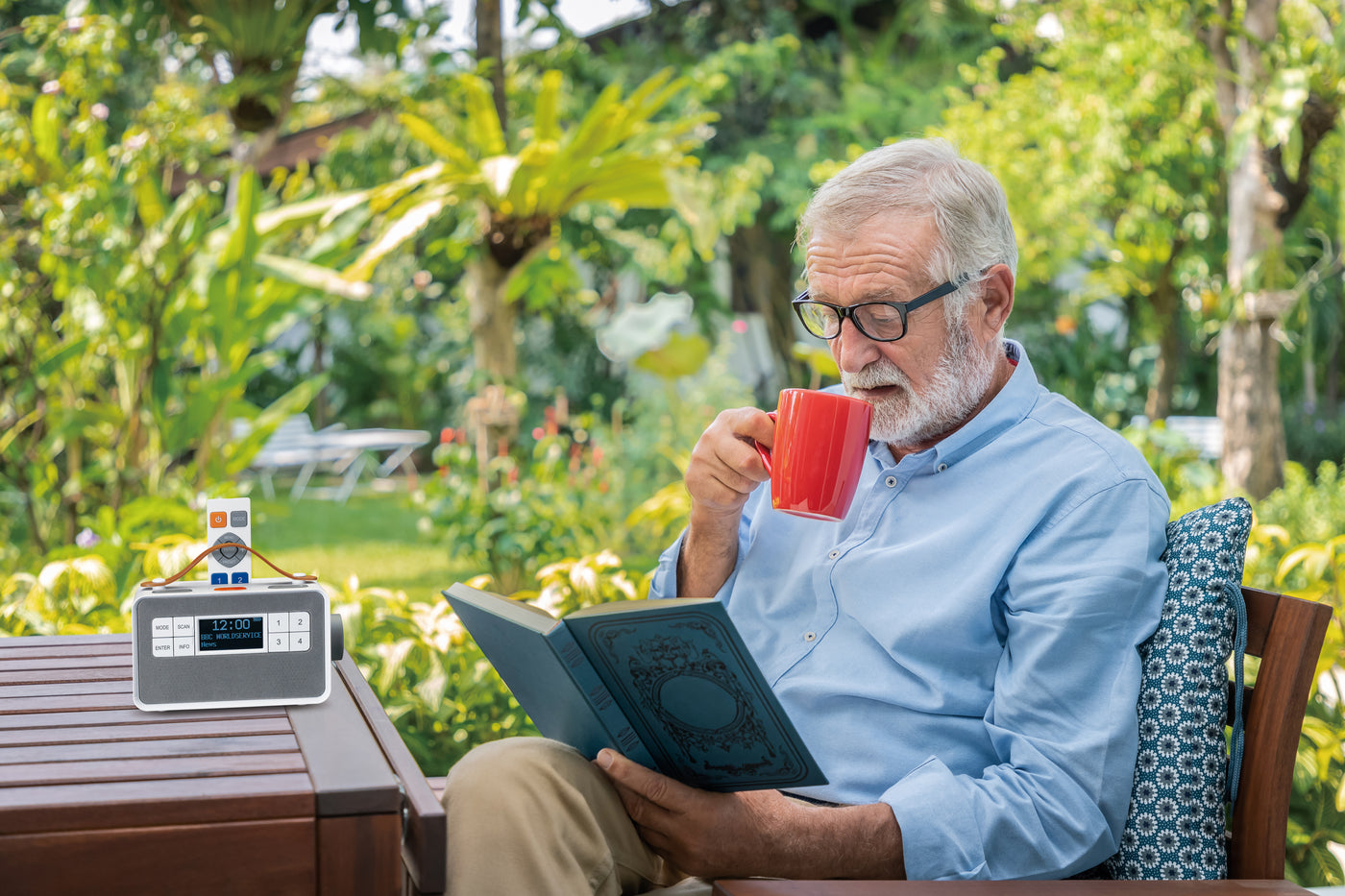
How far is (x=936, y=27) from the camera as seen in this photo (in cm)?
1239

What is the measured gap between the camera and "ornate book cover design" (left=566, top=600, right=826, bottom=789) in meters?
1.22

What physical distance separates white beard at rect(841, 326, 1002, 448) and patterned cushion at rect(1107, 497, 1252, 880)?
0.41m

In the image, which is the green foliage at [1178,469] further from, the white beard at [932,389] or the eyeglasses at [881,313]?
the eyeglasses at [881,313]

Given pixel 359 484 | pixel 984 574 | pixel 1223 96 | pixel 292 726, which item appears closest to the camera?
pixel 292 726

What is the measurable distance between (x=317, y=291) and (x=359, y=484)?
7104 mm

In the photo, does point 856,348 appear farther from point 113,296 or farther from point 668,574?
point 113,296

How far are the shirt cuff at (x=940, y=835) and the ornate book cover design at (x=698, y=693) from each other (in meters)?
0.17

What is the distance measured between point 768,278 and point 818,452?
12439 millimetres

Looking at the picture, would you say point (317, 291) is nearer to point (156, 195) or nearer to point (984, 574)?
point (156, 195)

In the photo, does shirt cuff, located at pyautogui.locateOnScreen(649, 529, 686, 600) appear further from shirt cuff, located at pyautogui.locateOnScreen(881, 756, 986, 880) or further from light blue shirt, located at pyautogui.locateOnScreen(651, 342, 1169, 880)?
shirt cuff, located at pyautogui.locateOnScreen(881, 756, 986, 880)

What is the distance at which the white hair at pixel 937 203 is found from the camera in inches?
66.5

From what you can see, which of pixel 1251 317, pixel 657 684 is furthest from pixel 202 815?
pixel 1251 317

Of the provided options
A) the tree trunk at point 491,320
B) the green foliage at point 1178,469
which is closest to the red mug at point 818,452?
the tree trunk at point 491,320

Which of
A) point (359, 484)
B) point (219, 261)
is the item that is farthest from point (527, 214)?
point (359, 484)
